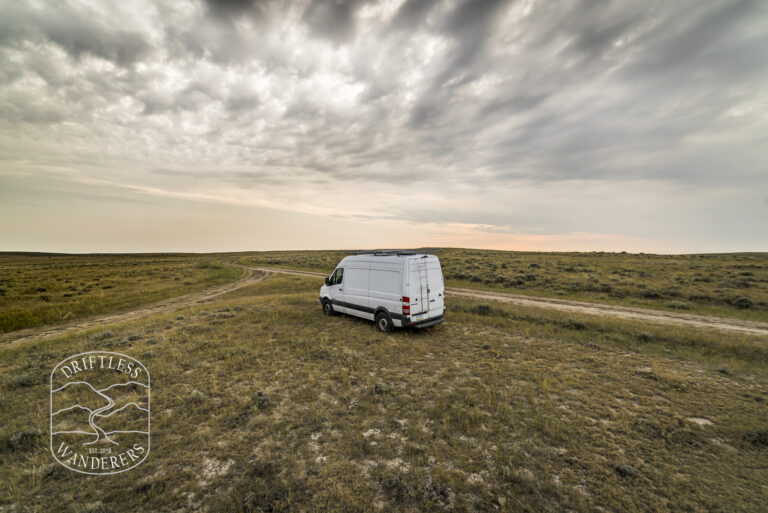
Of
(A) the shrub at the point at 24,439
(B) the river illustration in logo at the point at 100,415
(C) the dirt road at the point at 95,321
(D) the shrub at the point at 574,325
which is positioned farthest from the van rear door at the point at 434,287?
(C) the dirt road at the point at 95,321

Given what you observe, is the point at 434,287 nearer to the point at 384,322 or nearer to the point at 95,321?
the point at 384,322

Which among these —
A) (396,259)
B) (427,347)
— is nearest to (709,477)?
(427,347)

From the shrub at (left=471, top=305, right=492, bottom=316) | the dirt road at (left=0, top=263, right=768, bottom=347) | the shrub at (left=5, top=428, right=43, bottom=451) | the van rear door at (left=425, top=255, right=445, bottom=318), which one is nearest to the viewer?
the shrub at (left=5, top=428, right=43, bottom=451)

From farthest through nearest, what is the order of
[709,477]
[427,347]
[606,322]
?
[606,322] → [427,347] → [709,477]

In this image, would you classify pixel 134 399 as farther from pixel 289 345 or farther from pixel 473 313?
pixel 473 313

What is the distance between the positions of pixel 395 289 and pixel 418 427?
19.8 feet

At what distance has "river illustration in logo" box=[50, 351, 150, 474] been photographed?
4.89m

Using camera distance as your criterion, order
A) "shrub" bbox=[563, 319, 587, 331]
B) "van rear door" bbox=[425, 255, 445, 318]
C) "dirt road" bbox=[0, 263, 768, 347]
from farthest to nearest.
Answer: "dirt road" bbox=[0, 263, 768, 347], "shrub" bbox=[563, 319, 587, 331], "van rear door" bbox=[425, 255, 445, 318]

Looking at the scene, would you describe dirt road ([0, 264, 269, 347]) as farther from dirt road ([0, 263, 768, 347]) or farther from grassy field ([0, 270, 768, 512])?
grassy field ([0, 270, 768, 512])

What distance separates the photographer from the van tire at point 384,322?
38.2 feet

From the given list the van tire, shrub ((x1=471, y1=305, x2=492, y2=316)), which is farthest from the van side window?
shrub ((x1=471, y1=305, x2=492, y2=316))

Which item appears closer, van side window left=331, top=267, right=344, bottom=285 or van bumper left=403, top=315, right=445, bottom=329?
van bumper left=403, top=315, right=445, bottom=329

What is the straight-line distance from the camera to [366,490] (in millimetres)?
4133

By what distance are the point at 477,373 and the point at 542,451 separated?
10.3 ft
